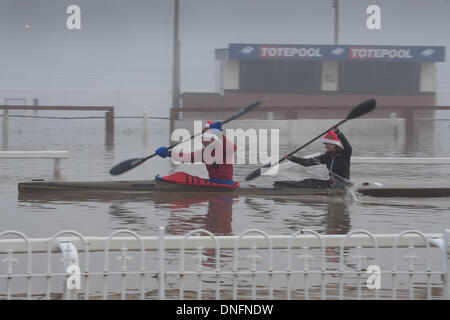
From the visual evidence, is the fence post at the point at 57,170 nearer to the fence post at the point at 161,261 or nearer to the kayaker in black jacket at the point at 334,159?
the kayaker in black jacket at the point at 334,159

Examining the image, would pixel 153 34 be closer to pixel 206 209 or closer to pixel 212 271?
pixel 206 209

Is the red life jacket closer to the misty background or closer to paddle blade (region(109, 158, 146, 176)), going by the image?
paddle blade (region(109, 158, 146, 176))

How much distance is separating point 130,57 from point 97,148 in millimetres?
34331

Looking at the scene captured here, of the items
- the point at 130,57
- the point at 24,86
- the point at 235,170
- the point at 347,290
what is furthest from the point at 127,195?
the point at 130,57

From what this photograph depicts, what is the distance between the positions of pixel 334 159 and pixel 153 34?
45042 millimetres

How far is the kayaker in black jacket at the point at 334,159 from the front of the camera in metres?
12.6

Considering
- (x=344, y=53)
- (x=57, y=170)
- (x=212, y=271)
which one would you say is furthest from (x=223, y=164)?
(x=344, y=53)

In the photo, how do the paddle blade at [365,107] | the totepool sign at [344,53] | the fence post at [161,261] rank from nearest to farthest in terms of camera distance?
the fence post at [161,261], the paddle blade at [365,107], the totepool sign at [344,53]

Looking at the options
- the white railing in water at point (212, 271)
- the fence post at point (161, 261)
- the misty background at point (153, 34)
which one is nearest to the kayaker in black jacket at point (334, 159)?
the white railing in water at point (212, 271)

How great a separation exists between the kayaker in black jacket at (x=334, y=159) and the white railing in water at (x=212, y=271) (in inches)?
201

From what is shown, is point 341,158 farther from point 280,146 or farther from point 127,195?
point 280,146

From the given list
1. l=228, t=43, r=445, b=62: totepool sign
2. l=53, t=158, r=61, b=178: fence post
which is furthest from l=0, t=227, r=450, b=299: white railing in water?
l=228, t=43, r=445, b=62: totepool sign

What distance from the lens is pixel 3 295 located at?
6.42m

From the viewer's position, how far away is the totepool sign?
132 ft
